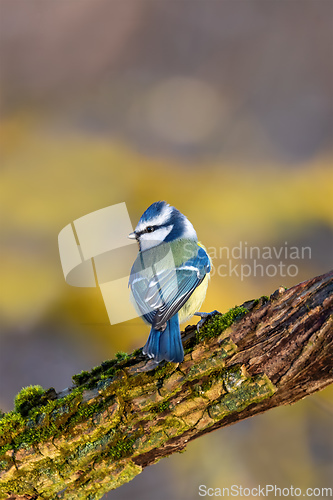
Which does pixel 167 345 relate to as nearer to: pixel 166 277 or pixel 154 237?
pixel 166 277

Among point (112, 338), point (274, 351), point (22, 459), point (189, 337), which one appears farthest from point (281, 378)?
point (112, 338)

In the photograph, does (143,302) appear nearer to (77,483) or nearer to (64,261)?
(77,483)

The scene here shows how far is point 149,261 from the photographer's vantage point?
2037mm

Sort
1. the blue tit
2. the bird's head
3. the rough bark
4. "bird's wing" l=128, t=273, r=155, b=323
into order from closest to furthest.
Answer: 1. the rough bark
2. the blue tit
3. "bird's wing" l=128, t=273, r=155, b=323
4. the bird's head

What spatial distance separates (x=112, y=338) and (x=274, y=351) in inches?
52.2

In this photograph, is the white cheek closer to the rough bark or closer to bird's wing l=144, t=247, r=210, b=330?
bird's wing l=144, t=247, r=210, b=330

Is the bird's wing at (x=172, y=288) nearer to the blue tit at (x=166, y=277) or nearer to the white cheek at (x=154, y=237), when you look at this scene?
the blue tit at (x=166, y=277)

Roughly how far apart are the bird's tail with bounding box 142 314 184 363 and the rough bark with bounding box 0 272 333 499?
55 millimetres

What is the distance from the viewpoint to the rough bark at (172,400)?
1.48 m

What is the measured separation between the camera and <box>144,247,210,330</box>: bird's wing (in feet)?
5.57

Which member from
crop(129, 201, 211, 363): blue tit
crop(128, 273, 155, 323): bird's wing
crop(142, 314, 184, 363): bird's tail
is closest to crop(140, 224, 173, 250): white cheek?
crop(129, 201, 211, 363): blue tit

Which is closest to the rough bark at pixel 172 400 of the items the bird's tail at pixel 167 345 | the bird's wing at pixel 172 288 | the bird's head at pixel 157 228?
the bird's tail at pixel 167 345

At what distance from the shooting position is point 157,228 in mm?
2189

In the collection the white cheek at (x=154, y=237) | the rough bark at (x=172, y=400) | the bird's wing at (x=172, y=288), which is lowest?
the rough bark at (x=172, y=400)
